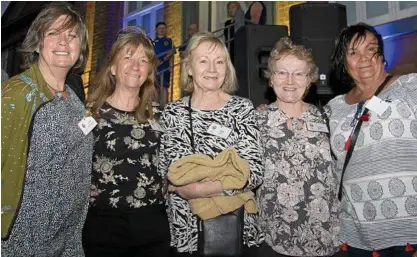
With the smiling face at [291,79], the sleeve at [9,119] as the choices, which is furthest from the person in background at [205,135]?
the sleeve at [9,119]

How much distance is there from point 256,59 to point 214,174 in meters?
2.48

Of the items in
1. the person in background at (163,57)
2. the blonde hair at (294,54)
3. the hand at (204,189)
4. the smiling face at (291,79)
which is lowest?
the hand at (204,189)

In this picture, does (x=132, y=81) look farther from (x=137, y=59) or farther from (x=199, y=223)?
(x=199, y=223)

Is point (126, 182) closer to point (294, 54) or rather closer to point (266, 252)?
point (266, 252)

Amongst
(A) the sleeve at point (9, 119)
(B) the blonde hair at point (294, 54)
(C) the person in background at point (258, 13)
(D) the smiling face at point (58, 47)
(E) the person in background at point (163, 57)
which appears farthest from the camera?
(E) the person in background at point (163, 57)

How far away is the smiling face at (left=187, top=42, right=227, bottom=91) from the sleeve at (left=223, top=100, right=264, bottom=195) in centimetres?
21

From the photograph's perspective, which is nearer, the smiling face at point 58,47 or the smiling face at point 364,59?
the smiling face at point 58,47

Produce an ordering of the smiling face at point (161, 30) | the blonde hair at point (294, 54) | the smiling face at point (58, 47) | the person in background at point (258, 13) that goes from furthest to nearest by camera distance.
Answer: the smiling face at point (161, 30)
the person in background at point (258, 13)
the blonde hair at point (294, 54)
the smiling face at point (58, 47)

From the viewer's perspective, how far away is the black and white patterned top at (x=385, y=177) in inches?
67.4

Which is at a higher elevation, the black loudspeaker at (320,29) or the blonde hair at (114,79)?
the black loudspeaker at (320,29)

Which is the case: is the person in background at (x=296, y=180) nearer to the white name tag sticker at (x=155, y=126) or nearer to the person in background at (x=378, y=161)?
the person in background at (x=378, y=161)

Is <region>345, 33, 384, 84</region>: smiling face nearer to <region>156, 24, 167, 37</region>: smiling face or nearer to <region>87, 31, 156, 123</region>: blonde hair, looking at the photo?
<region>87, 31, 156, 123</region>: blonde hair

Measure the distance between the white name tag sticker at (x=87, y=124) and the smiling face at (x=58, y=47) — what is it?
275 mm

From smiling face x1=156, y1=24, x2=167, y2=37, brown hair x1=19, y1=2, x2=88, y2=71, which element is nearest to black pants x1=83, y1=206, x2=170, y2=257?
brown hair x1=19, y1=2, x2=88, y2=71
